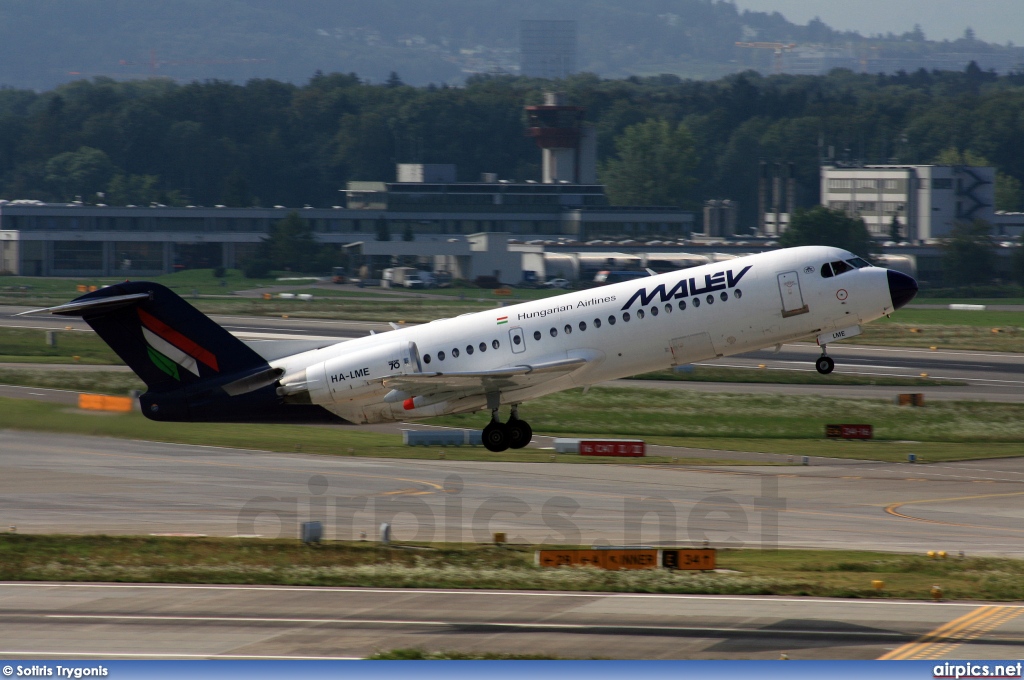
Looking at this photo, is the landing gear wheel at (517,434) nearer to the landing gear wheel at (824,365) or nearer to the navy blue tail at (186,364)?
the navy blue tail at (186,364)

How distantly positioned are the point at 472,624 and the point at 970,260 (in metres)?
137

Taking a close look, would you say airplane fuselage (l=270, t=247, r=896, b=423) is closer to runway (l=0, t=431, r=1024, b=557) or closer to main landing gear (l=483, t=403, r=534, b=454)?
main landing gear (l=483, t=403, r=534, b=454)

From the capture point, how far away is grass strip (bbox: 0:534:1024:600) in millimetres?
44469

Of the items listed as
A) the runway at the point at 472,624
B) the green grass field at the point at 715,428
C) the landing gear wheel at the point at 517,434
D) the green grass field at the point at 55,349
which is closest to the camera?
the runway at the point at 472,624

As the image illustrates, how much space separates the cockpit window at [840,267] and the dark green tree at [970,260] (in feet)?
420

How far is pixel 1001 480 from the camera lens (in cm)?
6538

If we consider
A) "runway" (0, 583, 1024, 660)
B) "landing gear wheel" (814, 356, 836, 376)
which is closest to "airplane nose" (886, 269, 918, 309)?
"landing gear wheel" (814, 356, 836, 376)

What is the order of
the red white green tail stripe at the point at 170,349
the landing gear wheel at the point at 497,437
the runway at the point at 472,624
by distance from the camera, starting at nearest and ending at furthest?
the runway at the point at 472,624 < the landing gear wheel at the point at 497,437 < the red white green tail stripe at the point at 170,349

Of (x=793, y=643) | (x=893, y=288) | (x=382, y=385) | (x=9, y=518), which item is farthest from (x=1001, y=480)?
(x=9, y=518)

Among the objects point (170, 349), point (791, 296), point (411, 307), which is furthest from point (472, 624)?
point (411, 307)

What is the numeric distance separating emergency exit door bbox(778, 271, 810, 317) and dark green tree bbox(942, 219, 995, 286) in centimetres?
12921

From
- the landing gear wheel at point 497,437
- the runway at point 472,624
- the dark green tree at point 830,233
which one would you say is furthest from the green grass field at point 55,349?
the dark green tree at point 830,233

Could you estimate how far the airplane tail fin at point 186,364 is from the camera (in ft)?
141

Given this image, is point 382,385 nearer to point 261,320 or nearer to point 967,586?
point 967,586
